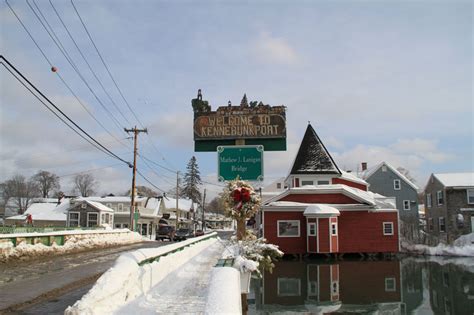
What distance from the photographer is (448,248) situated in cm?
3394

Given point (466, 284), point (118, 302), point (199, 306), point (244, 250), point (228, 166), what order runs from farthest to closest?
point (466, 284)
point (228, 166)
point (244, 250)
point (199, 306)
point (118, 302)

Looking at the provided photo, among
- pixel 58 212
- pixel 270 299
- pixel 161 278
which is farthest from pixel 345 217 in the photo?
pixel 58 212

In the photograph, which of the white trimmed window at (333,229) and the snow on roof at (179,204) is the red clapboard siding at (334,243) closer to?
the white trimmed window at (333,229)

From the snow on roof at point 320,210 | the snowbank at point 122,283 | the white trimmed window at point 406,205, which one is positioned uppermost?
the white trimmed window at point 406,205

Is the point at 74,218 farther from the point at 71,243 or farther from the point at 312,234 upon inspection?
the point at 312,234

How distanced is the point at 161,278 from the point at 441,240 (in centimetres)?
3148

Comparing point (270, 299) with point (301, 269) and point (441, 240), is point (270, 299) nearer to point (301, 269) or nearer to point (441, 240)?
point (301, 269)

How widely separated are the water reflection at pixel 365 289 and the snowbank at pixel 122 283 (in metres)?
5.37

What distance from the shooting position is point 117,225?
62.0 metres

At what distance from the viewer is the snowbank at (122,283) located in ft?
17.7

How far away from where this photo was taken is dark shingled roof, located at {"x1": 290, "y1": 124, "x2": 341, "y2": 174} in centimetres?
3706

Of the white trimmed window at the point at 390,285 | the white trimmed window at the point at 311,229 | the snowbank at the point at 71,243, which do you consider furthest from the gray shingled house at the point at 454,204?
the snowbank at the point at 71,243

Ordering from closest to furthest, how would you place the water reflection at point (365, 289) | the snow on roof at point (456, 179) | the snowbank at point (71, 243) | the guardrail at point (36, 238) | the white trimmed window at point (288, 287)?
the water reflection at point (365, 289) → the white trimmed window at point (288, 287) → the snowbank at point (71, 243) → the guardrail at point (36, 238) → the snow on roof at point (456, 179)

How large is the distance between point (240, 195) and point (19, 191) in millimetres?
103103
